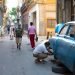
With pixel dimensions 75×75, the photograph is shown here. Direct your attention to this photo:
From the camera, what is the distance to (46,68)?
44.3ft

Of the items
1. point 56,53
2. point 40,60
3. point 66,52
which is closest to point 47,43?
Answer: point 40,60

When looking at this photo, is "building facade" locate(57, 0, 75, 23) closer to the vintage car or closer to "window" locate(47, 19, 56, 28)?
the vintage car

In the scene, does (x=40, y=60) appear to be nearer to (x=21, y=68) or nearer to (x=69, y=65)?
(x=21, y=68)

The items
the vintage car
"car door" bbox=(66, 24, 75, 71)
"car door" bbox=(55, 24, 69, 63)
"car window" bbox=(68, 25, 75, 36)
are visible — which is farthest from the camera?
"car window" bbox=(68, 25, 75, 36)

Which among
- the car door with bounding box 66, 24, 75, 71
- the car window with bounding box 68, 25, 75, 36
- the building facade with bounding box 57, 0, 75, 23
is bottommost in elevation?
the car door with bounding box 66, 24, 75, 71

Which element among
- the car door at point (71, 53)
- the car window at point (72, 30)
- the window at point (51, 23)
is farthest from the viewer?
the window at point (51, 23)

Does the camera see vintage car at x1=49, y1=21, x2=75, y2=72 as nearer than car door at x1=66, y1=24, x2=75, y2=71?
No

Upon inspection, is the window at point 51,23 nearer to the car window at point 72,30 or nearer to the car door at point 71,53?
the car window at point 72,30

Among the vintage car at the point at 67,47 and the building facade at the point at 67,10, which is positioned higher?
the building facade at the point at 67,10

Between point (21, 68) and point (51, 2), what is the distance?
35.5m

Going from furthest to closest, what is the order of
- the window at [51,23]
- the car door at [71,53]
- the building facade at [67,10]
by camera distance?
the window at [51,23] → the building facade at [67,10] → the car door at [71,53]

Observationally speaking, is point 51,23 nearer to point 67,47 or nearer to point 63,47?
point 63,47

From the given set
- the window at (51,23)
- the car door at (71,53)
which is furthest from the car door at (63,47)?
the window at (51,23)

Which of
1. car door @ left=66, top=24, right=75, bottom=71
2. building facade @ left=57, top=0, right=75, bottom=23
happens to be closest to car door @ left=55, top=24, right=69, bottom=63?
car door @ left=66, top=24, right=75, bottom=71
